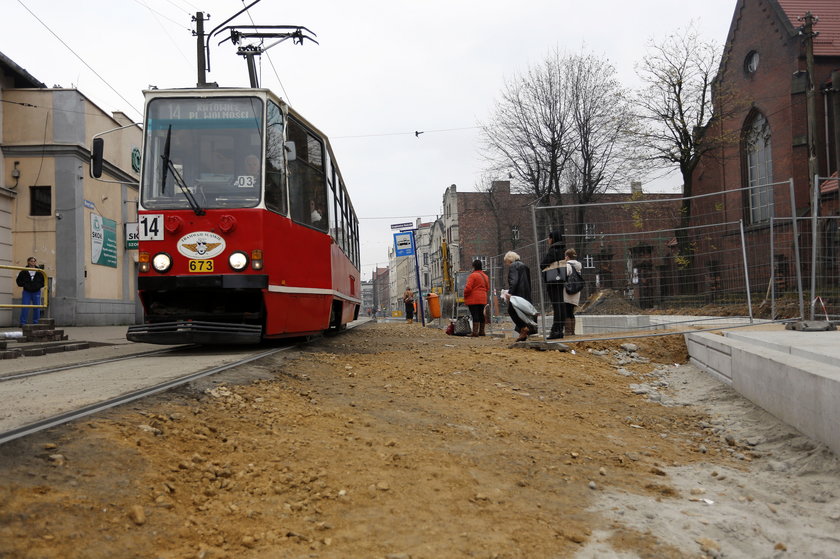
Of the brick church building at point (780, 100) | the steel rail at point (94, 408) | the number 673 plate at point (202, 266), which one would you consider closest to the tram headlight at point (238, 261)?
the number 673 plate at point (202, 266)

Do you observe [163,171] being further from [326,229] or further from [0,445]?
[0,445]

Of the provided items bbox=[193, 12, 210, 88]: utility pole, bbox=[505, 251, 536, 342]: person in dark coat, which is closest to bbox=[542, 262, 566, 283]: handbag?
bbox=[505, 251, 536, 342]: person in dark coat

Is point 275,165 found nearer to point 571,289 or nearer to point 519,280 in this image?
point 519,280

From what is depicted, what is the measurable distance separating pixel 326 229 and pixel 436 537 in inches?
319

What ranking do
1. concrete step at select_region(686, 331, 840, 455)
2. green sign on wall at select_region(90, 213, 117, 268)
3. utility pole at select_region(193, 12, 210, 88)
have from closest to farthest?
1. concrete step at select_region(686, 331, 840, 455)
2. utility pole at select_region(193, 12, 210, 88)
3. green sign on wall at select_region(90, 213, 117, 268)

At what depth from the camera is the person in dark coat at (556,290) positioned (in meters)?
10.7

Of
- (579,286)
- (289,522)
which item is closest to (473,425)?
(289,522)

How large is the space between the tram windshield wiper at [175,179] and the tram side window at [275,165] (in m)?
0.89

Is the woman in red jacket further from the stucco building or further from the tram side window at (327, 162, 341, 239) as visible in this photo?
the stucco building

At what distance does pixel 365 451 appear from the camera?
390cm

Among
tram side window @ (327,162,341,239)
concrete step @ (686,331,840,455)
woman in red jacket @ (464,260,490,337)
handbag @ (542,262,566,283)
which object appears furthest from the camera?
woman in red jacket @ (464,260,490,337)

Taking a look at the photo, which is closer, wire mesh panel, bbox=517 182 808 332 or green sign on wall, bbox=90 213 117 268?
wire mesh panel, bbox=517 182 808 332

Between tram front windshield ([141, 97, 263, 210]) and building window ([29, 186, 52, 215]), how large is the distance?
50.3 ft

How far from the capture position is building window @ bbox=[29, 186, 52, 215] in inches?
843
